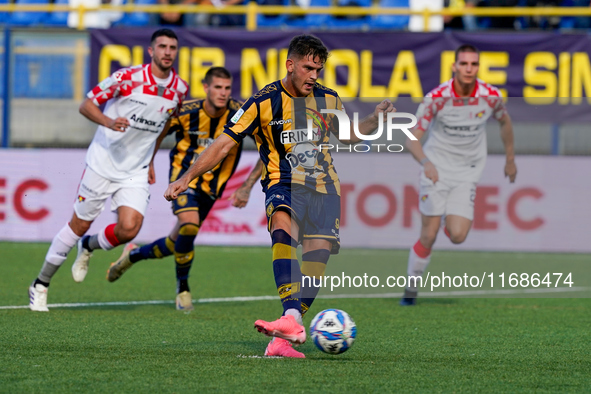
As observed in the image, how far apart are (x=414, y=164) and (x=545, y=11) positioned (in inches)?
144

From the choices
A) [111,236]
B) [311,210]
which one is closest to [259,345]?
[311,210]

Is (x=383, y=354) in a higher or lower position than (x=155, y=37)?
lower

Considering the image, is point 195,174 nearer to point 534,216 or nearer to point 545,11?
point 534,216

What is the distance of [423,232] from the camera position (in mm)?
8602

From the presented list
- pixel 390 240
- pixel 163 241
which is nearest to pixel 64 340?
pixel 163 241

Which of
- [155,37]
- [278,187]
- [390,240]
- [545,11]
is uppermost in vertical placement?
[545,11]

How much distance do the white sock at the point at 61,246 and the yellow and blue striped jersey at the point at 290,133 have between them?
2557mm

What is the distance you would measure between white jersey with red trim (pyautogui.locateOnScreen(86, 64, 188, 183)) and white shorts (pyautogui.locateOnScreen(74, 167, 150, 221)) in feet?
0.20

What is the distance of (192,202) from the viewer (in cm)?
803

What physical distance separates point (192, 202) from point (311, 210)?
2654 millimetres

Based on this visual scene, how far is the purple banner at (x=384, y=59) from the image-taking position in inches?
566

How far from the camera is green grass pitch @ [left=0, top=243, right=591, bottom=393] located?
14.5 ft

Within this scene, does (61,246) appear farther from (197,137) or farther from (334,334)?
(334,334)

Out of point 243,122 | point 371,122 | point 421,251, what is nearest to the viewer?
point 243,122
